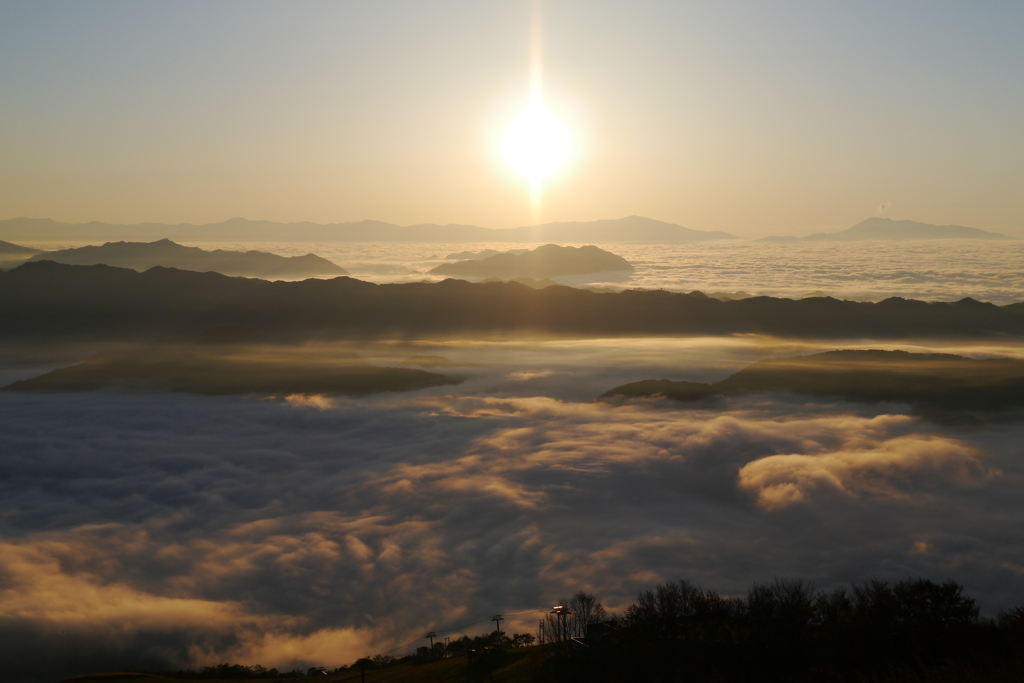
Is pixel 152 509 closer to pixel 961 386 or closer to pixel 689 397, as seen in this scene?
pixel 689 397

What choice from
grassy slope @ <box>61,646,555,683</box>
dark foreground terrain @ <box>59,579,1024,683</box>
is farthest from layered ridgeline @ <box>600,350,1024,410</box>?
grassy slope @ <box>61,646,555,683</box>

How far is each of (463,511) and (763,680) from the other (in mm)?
74822

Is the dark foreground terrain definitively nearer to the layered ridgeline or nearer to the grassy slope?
the grassy slope

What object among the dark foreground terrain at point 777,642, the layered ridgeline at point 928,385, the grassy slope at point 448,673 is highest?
the layered ridgeline at point 928,385

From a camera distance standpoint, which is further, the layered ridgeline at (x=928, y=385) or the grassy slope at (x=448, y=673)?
the layered ridgeline at (x=928, y=385)

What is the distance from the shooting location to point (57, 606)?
10038 cm

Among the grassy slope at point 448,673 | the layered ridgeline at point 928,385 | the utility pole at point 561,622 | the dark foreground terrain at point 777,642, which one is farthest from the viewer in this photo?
the layered ridgeline at point 928,385

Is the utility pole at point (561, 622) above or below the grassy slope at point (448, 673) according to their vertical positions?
above

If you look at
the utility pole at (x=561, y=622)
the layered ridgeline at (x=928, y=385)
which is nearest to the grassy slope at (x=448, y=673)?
the utility pole at (x=561, y=622)

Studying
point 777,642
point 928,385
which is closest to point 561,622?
point 777,642

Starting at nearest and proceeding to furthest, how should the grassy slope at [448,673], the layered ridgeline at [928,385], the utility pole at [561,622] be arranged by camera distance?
the grassy slope at [448,673] → the utility pole at [561,622] → the layered ridgeline at [928,385]

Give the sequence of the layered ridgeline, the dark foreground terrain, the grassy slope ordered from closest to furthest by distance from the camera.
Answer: the dark foreground terrain, the grassy slope, the layered ridgeline

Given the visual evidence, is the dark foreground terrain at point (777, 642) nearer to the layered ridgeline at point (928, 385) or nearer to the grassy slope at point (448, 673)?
the grassy slope at point (448, 673)

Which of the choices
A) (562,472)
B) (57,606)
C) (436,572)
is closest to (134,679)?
(57,606)
